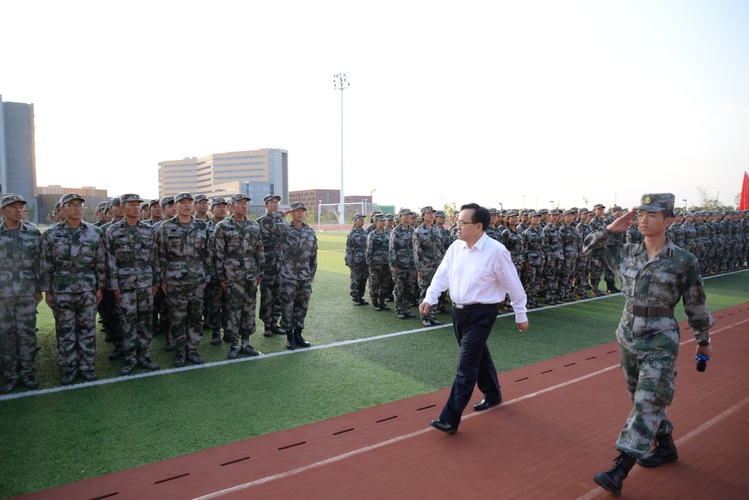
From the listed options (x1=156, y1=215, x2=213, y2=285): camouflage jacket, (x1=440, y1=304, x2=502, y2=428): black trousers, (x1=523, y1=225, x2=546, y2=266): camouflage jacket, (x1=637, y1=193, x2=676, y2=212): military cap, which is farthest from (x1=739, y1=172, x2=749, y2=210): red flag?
(x1=156, y1=215, x2=213, y2=285): camouflage jacket

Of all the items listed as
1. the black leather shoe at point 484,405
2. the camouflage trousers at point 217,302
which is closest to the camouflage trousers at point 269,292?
the camouflage trousers at point 217,302

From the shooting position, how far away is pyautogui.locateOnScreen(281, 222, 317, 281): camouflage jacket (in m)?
6.97

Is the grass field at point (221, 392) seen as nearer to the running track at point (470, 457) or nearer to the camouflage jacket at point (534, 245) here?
the running track at point (470, 457)

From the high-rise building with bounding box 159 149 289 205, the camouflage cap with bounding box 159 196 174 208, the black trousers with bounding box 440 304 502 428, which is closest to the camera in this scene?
the black trousers with bounding box 440 304 502 428

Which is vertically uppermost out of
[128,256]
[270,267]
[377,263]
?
[128,256]

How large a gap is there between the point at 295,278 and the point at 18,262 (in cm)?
328

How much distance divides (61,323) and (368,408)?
364cm

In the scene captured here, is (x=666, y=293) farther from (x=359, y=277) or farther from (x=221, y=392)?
(x=359, y=277)

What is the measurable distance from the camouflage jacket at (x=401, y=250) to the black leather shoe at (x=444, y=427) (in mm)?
4900

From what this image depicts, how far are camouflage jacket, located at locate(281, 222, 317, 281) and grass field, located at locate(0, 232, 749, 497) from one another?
3.64 feet

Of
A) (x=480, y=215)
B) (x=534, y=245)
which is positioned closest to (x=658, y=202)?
(x=480, y=215)

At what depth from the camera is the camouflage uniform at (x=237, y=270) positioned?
21.2ft

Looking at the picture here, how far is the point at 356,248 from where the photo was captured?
10.8 m

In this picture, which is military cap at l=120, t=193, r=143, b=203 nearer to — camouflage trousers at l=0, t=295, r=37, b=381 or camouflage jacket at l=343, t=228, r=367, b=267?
camouflage trousers at l=0, t=295, r=37, b=381
